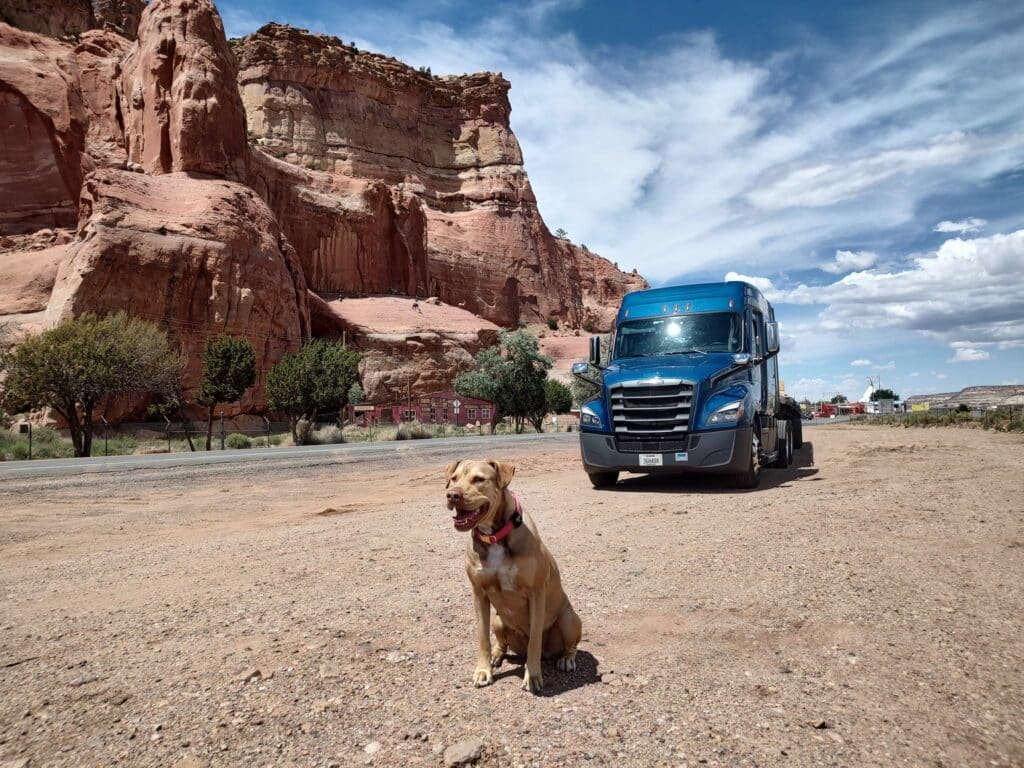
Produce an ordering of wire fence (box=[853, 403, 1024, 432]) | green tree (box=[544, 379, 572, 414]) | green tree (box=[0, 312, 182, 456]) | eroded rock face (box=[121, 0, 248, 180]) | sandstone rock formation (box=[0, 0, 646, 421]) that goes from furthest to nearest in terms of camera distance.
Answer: green tree (box=[544, 379, 572, 414]), eroded rock face (box=[121, 0, 248, 180]), sandstone rock formation (box=[0, 0, 646, 421]), green tree (box=[0, 312, 182, 456]), wire fence (box=[853, 403, 1024, 432])

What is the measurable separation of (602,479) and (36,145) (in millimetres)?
61659

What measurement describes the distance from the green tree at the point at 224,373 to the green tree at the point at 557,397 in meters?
25.7

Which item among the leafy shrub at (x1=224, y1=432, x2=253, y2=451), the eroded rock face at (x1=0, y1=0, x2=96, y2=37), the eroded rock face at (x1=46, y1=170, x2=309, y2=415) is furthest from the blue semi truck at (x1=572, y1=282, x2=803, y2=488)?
the eroded rock face at (x1=0, y1=0, x2=96, y2=37)

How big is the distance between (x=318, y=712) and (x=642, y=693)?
5.34 ft

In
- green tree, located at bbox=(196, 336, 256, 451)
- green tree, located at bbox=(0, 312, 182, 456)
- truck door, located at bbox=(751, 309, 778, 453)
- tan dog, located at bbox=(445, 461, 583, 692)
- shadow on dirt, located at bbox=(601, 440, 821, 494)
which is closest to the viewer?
tan dog, located at bbox=(445, 461, 583, 692)

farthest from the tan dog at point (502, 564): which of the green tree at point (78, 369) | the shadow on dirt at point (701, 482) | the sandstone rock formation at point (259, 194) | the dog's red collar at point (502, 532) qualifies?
the sandstone rock formation at point (259, 194)

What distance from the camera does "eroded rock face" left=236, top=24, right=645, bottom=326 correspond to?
86.5m

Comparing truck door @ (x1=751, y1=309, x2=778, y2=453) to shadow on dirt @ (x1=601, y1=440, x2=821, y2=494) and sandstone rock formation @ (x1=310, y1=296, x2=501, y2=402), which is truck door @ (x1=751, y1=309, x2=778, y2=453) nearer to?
shadow on dirt @ (x1=601, y1=440, x2=821, y2=494)

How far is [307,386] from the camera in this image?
36344 millimetres

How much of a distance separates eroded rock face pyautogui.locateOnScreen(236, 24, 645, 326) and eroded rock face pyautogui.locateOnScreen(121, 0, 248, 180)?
69.3 ft

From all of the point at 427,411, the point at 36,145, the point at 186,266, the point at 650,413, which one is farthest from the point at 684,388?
the point at 36,145

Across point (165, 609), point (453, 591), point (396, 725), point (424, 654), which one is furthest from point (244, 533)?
point (396, 725)

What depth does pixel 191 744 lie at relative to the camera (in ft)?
9.47

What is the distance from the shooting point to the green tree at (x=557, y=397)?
5639 centimetres
